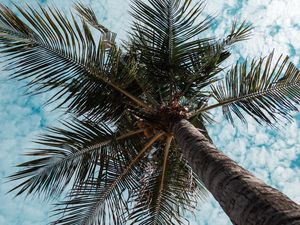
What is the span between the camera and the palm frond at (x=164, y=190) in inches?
250

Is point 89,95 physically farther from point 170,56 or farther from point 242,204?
point 242,204

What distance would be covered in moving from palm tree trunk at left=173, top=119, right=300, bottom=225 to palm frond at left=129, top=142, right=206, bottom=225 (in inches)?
87.4

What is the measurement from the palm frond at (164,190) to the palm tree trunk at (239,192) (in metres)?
2.22

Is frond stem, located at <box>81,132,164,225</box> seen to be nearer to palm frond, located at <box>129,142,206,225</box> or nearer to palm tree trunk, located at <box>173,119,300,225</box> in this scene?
palm frond, located at <box>129,142,206,225</box>

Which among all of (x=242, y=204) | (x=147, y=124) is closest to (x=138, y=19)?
(x=147, y=124)

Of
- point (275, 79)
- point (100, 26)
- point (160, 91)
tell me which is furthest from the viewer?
point (100, 26)

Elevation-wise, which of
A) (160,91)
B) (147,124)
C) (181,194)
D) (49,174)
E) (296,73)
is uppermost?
(296,73)

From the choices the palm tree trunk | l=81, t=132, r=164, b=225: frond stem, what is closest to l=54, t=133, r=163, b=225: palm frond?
l=81, t=132, r=164, b=225: frond stem

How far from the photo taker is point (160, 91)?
6.37 meters

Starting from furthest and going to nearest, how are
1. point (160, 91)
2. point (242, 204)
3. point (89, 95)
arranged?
point (160, 91), point (89, 95), point (242, 204)

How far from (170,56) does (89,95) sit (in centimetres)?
155

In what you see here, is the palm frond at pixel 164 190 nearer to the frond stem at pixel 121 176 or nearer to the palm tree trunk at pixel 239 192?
the frond stem at pixel 121 176

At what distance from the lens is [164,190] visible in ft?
21.5

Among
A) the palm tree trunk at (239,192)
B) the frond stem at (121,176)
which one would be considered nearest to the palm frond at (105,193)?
the frond stem at (121,176)
